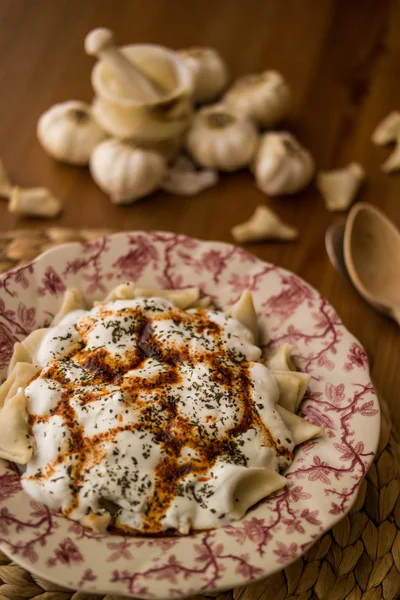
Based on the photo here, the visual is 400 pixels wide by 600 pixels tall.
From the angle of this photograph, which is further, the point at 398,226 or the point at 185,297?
the point at 398,226

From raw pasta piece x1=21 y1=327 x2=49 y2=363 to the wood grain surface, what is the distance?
0.94m

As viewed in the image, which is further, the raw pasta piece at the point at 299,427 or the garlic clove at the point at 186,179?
the garlic clove at the point at 186,179

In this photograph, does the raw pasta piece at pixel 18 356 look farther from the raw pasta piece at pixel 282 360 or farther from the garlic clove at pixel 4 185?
the garlic clove at pixel 4 185

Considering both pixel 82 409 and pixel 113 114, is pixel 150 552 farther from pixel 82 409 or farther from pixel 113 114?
pixel 113 114

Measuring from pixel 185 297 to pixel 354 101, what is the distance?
5.62ft

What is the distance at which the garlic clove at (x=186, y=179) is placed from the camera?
2.56 m

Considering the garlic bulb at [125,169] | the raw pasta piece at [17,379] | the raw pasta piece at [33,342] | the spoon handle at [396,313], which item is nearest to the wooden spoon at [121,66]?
the garlic bulb at [125,169]

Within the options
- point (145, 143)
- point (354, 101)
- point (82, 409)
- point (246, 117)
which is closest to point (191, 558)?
point (82, 409)

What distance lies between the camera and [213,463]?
4.31 feet

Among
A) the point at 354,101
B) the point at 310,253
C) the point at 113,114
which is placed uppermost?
the point at 113,114

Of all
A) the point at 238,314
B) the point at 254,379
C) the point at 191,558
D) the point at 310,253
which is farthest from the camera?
the point at 310,253

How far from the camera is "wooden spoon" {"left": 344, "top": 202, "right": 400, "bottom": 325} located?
6.97 ft

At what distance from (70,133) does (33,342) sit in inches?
47.5

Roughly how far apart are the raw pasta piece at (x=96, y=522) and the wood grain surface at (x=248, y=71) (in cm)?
94
